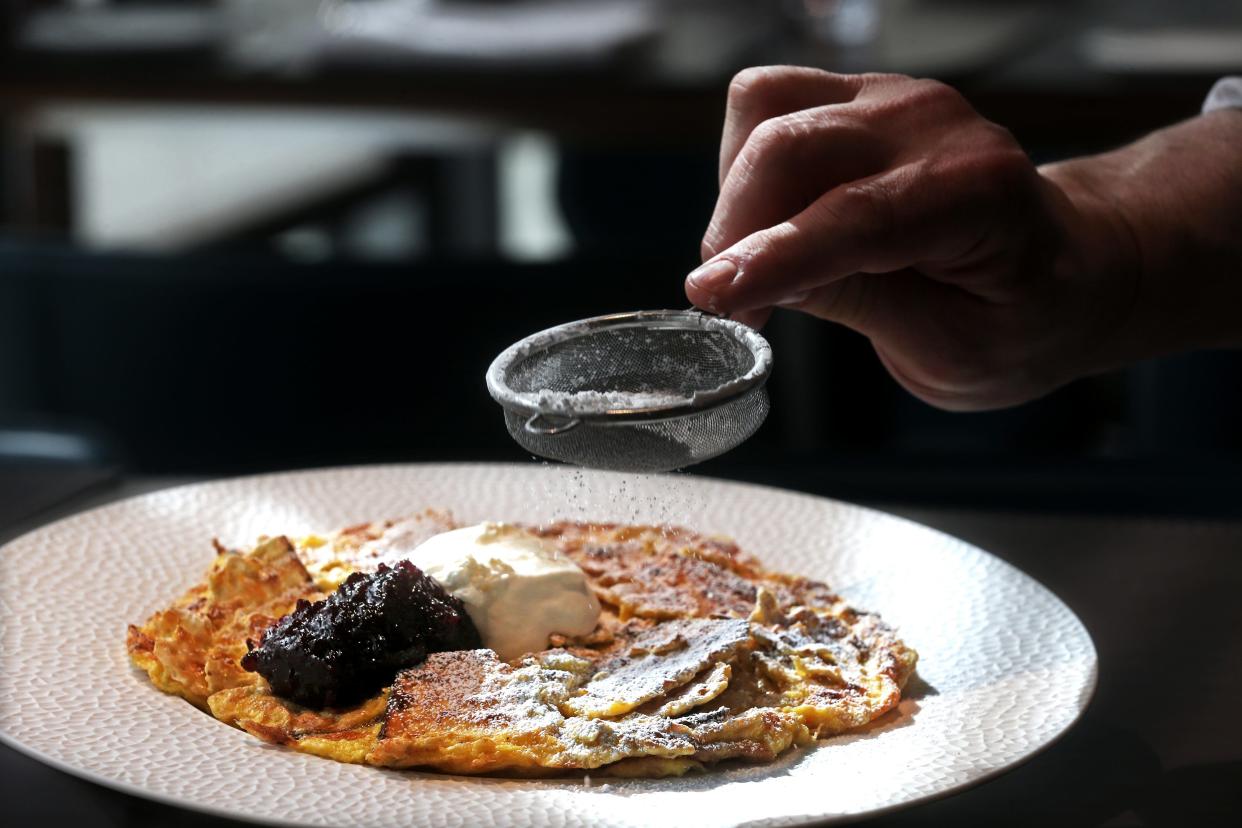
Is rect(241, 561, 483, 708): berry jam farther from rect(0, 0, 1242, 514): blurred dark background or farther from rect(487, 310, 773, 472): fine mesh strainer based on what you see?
rect(0, 0, 1242, 514): blurred dark background

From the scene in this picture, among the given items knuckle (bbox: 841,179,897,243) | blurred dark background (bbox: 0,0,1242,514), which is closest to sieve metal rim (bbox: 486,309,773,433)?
knuckle (bbox: 841,179,897,243)

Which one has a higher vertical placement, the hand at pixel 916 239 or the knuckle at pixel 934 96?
the knuckle at pixel 934 96

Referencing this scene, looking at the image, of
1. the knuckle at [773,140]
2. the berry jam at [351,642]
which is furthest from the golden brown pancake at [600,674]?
the knuckle at [773,140]

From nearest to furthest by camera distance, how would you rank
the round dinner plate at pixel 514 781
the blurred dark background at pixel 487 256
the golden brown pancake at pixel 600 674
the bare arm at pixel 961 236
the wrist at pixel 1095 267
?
the round dinner plate at pixel 514 781 < the golden brown pancake at pixel 600 674 < the bare arm at pixel 961 236 < the wrist at pixel 1095 267 < the blurred dark background at pixel 487 256

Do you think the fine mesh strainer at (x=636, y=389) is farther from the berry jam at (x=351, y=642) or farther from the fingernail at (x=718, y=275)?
the berry jam at (x=351, y=642)

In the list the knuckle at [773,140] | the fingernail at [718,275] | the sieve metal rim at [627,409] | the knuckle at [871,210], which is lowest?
the sieve metal rim at [627,409]

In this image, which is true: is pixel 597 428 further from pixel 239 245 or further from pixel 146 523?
pixel 239 245

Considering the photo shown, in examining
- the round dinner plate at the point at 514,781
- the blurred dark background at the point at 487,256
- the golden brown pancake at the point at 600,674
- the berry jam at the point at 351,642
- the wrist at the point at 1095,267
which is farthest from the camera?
the blurred dark background at the point at 487,256
